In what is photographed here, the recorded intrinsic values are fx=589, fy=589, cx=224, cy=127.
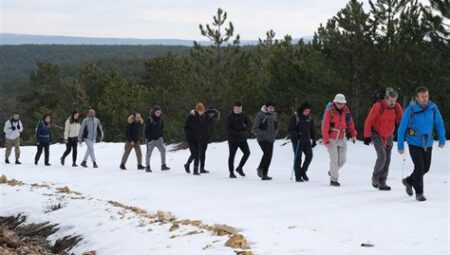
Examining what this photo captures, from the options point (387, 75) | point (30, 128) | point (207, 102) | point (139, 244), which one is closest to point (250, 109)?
point (207, 102)

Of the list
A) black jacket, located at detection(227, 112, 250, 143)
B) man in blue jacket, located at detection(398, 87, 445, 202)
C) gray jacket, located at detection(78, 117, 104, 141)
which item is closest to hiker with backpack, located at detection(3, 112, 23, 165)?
gray jacket, located at detection(78, 117, 104, 141)

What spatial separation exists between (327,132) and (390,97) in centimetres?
141

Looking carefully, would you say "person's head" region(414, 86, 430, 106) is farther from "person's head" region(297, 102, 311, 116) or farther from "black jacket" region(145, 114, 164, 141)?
"black jacket" region(145, 114, 164, 141)

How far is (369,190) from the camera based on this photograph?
35.2 ft

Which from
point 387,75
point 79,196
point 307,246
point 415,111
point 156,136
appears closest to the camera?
point 307,246

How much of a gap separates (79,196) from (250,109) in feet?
47.4

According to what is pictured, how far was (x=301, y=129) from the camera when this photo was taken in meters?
12.4

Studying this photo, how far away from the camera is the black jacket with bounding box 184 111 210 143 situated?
47.2 ft

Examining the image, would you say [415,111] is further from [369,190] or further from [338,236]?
[338,236]

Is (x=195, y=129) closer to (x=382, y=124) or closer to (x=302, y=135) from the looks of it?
(x=302, y=135)

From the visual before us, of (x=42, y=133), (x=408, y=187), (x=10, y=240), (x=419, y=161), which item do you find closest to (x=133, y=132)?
(x=42, y=133)

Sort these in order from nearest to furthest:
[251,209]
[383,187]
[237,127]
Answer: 1. [251,209]
2. [383,187]
3. [237,127]

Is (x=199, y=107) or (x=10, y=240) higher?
(x=199, y=107)

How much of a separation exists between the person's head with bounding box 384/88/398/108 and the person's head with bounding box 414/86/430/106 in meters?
1.27
